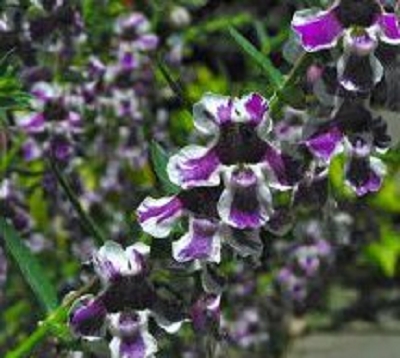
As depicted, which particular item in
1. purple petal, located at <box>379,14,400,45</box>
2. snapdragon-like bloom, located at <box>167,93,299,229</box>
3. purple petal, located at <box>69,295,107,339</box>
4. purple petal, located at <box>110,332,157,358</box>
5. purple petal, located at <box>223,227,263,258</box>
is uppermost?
purple petal, located at <box>379,14,400,45</box>

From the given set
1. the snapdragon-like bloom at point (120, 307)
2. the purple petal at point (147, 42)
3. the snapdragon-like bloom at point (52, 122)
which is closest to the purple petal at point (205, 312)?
the snapdragon-like bloom at point (120, 307)

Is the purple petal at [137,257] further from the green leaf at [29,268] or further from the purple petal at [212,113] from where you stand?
the green leaf at [29,268]

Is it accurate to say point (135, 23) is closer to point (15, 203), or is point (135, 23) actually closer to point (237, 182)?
point (15, 203)

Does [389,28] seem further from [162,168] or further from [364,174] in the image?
[162,168]

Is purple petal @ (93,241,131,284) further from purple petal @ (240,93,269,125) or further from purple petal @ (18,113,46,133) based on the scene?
purple petal @ (18,113,46,133)

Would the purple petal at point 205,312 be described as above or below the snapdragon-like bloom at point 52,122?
above

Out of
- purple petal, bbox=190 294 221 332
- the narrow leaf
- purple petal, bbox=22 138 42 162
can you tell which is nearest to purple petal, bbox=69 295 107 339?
purple petal, bbox=190 294 221 332
